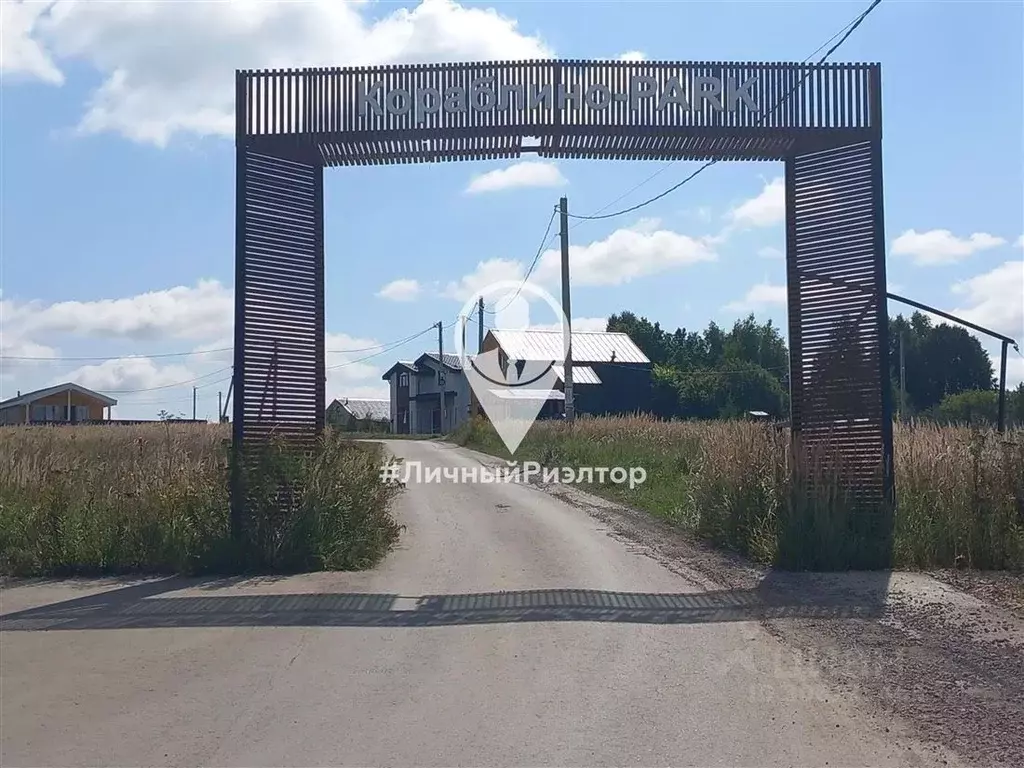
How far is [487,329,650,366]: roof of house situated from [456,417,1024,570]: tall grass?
102 ft

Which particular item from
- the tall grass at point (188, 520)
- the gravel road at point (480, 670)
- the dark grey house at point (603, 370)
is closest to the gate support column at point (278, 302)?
the tall grass at point (188, 520)

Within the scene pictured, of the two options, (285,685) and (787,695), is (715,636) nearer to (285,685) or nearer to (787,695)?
(787,695)

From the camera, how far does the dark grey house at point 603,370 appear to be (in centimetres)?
4848

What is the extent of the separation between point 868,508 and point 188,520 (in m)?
7.88

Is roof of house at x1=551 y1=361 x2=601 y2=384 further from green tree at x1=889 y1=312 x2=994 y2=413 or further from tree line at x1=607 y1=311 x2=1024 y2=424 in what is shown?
green tree at x1=889 y1=312 x2=994 y2=413

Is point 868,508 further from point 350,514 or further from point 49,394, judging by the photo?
point 49,394

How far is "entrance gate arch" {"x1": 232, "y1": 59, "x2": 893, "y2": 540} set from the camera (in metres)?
11.5

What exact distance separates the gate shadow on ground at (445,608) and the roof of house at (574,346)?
34202 mm

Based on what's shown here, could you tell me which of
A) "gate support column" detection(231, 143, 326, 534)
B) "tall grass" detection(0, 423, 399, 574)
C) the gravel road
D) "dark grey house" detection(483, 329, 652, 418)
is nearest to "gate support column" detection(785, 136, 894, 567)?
the gravel road

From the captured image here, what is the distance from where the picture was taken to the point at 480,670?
709 centimetres

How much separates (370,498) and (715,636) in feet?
17.4
